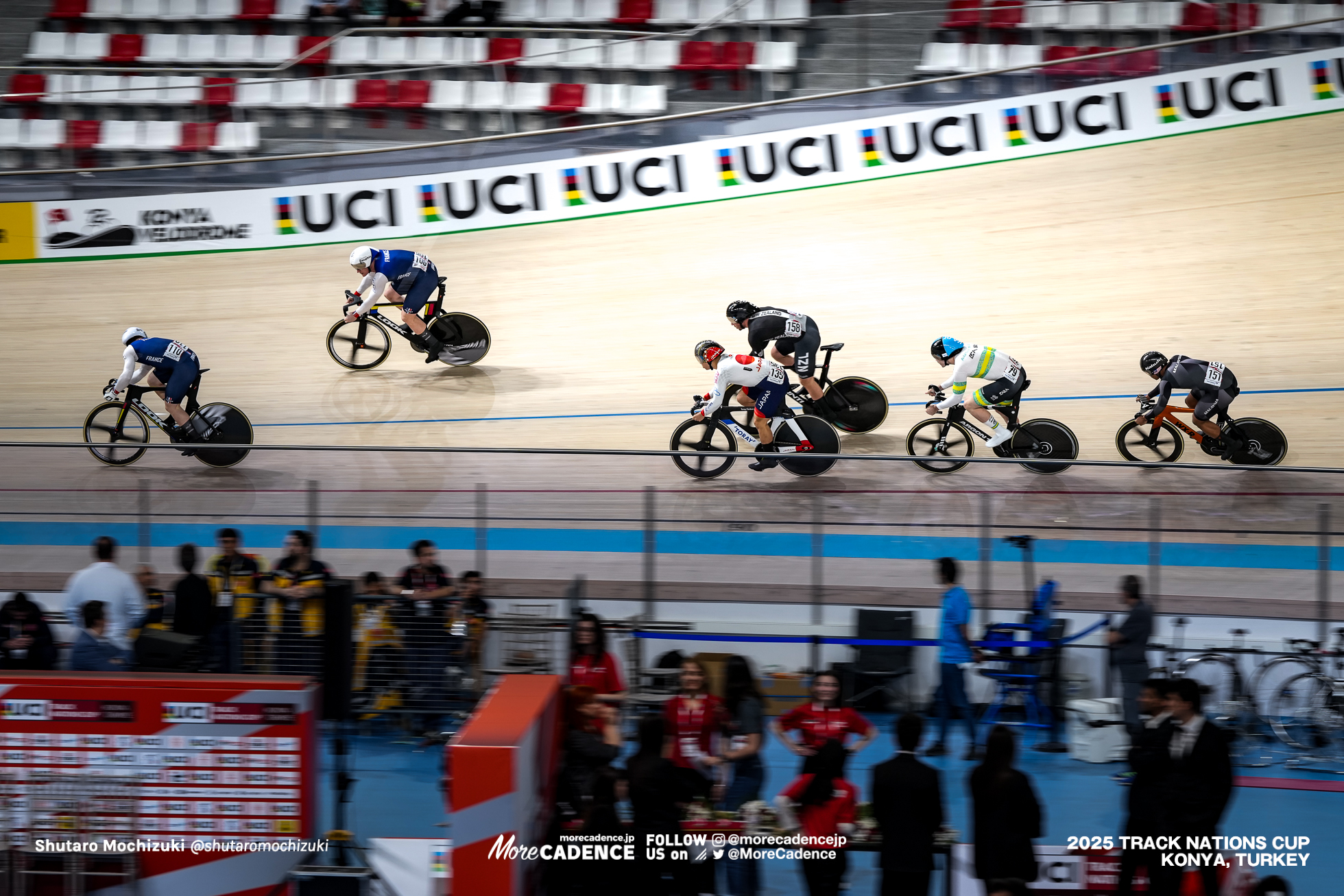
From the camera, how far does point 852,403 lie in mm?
10805

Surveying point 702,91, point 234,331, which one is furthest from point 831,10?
point 234,331

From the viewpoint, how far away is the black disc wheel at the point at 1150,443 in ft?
33.6

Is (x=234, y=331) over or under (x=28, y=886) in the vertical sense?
over

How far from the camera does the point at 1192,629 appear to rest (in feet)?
25.2

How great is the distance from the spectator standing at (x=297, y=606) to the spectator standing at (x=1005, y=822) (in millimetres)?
3257

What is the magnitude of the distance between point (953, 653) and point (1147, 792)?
89.4 inches

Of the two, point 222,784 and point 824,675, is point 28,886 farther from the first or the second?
point 824,675

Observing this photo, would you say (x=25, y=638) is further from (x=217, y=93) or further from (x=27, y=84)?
(x=27, y=84)

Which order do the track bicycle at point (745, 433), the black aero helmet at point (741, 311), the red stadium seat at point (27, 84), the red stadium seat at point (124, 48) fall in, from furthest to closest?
the red stadium seat at point (124, 48), the red stadium seat at point (27, 84), the black aero helmet at point (741, 311), the track bicycle at point (745, 433)

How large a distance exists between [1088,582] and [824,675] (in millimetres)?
2667

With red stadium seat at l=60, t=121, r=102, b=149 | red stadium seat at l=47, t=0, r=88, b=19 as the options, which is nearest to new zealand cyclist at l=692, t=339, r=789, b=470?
red stadium seat at l=60, t=121, r=102, b=149

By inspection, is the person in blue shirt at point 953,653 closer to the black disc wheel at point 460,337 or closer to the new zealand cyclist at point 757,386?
the new zealand cyclist at point 757,386

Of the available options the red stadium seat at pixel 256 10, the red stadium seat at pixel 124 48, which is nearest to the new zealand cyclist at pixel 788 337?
the red stadium seat at pixel 256 10

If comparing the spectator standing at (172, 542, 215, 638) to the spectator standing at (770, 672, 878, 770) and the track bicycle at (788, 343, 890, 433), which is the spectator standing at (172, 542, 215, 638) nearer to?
the spectator standing at (770, 672, 878, 770)
